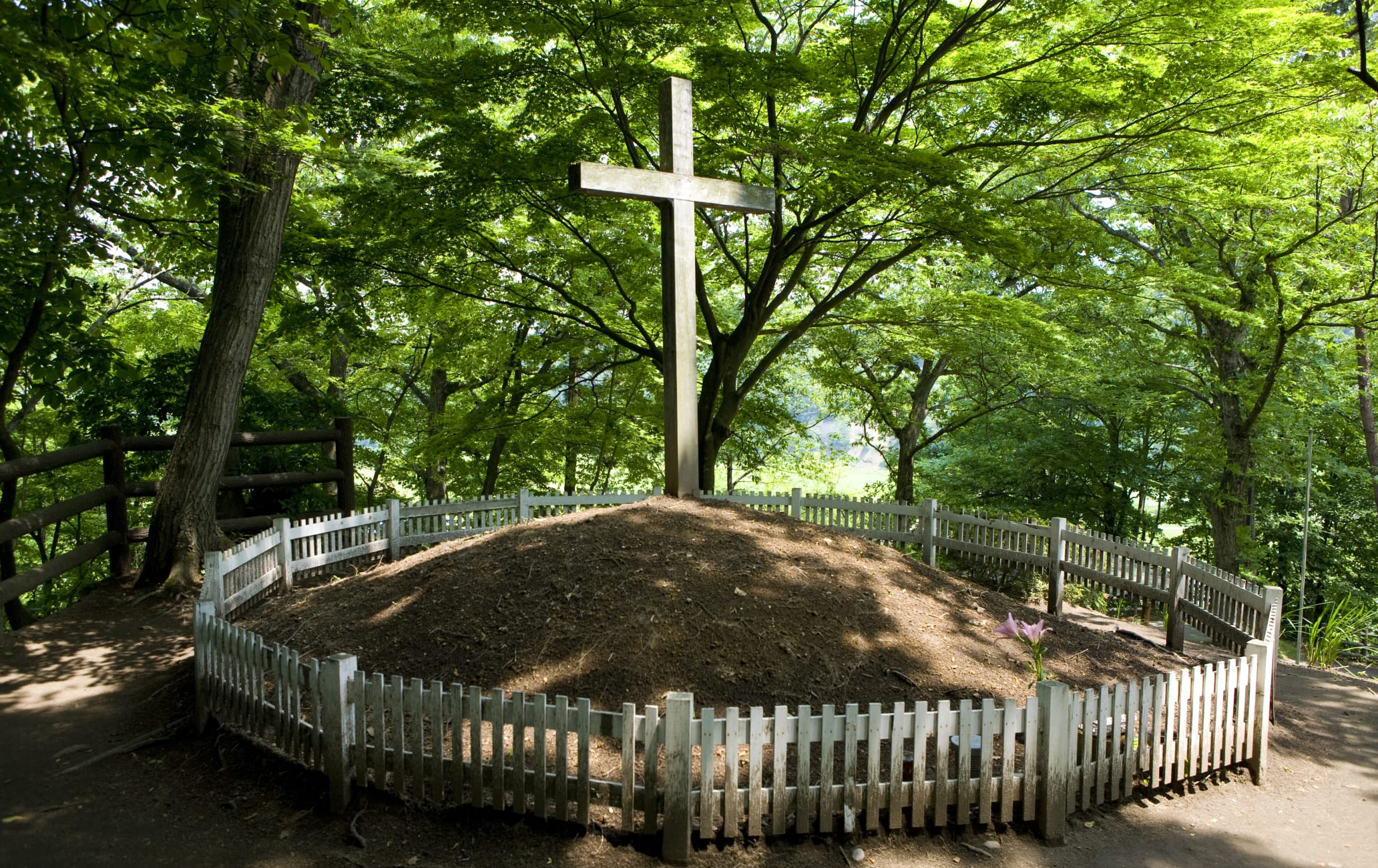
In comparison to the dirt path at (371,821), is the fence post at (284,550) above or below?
above

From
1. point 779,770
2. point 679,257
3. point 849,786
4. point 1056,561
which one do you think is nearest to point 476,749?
point 779,770

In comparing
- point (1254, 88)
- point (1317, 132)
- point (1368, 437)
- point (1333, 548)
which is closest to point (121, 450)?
point (1254, 88)

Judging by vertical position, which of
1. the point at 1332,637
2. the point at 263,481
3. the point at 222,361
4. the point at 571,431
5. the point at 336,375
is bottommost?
the point at 1332,637

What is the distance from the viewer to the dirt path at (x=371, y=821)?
3973 mm

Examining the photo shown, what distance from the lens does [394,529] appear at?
→ 32.9 feet

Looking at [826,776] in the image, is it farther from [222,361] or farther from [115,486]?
[115,486]

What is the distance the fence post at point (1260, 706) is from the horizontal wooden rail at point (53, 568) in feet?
30.1

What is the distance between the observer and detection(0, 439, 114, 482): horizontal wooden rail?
7.63m

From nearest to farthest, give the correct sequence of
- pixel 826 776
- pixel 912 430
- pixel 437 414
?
pixel 826 776, pixel 437 414, pixel 912 430

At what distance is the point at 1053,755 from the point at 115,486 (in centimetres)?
950

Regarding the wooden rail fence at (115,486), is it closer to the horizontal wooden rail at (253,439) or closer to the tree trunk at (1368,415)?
the horizontal wooden rail at (253,439)

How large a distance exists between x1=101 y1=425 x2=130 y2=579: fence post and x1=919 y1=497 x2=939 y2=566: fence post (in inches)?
369

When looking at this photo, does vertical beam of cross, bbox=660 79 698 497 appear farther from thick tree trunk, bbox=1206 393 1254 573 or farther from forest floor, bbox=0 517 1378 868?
thick tree trunk, bbox=1206 393 1254 573

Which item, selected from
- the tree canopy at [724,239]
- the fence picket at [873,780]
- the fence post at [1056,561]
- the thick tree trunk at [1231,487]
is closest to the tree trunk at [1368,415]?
the tree canopy at [724,239]
